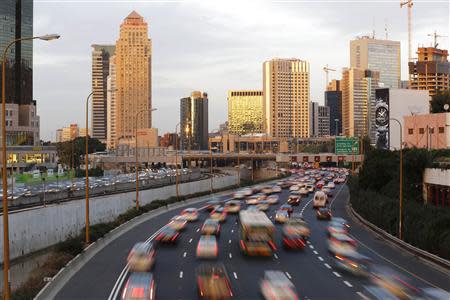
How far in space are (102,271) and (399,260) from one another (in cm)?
1742

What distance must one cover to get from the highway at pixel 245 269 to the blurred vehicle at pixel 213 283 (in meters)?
1.10

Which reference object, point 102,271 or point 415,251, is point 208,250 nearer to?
point 102,271

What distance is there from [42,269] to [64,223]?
16.7 metres

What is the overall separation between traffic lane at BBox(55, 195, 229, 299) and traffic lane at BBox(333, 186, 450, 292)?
48.4ft

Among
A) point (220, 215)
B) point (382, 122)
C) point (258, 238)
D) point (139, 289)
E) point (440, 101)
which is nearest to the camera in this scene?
point (139, 289)

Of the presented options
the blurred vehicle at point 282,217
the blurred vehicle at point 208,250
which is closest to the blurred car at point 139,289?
the blurred vehicle at point 208,250

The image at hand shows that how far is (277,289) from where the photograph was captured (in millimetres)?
22016

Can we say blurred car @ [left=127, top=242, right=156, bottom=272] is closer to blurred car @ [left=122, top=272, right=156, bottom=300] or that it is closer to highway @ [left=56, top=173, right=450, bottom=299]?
highway @ [left=56, top=173, right=450, bottom=299]

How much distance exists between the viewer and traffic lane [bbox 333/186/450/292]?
29.4m

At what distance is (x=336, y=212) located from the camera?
70.2 metres

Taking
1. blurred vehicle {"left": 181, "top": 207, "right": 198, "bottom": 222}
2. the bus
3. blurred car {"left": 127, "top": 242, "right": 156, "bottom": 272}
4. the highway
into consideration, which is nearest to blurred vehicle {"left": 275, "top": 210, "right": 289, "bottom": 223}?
the highway

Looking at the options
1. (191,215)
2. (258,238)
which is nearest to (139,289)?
(258,238)

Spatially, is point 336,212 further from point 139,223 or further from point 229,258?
point 229,258

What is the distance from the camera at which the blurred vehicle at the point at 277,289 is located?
21281 mm
